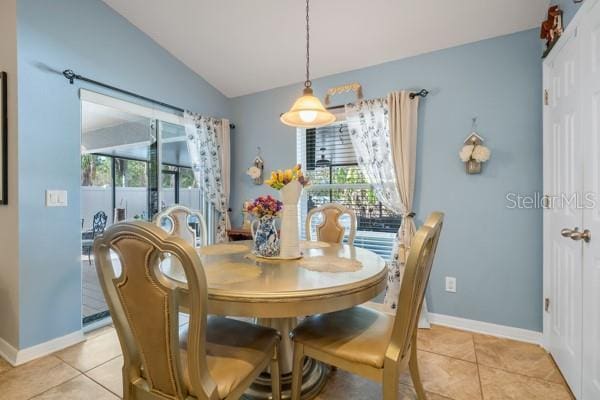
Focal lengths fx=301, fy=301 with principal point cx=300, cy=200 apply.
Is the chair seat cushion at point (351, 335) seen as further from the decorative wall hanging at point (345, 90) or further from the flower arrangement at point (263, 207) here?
the decorative wall hanging at point (345, 90)

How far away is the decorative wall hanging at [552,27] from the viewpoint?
191cm

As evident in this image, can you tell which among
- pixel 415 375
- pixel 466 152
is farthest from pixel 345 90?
pixel 415 375

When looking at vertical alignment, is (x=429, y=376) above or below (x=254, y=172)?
below

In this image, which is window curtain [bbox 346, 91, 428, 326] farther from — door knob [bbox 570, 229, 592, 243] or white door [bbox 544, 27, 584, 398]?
door knob [bbox 570, 229, 592, 243]

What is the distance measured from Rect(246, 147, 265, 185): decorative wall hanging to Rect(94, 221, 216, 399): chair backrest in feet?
8.30

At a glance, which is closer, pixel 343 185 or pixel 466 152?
pixel 466 152

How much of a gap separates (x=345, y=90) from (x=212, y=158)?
1.72 metres

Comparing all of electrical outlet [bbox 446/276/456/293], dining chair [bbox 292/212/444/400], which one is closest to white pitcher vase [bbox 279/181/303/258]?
dining chair [bbox 292/212/444/400]

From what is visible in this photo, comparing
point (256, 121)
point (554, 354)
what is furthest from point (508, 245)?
point (256, 121)

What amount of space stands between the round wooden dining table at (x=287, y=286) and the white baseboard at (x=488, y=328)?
1.25m

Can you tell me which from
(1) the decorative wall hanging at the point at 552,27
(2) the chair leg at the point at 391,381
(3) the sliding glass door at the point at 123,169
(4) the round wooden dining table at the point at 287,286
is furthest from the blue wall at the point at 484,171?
(3) the sliding glass door at the point at 123,169

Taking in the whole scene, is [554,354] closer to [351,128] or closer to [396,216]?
[396,216]

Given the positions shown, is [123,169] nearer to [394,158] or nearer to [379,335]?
[394,158]

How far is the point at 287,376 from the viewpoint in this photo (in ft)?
5.71
